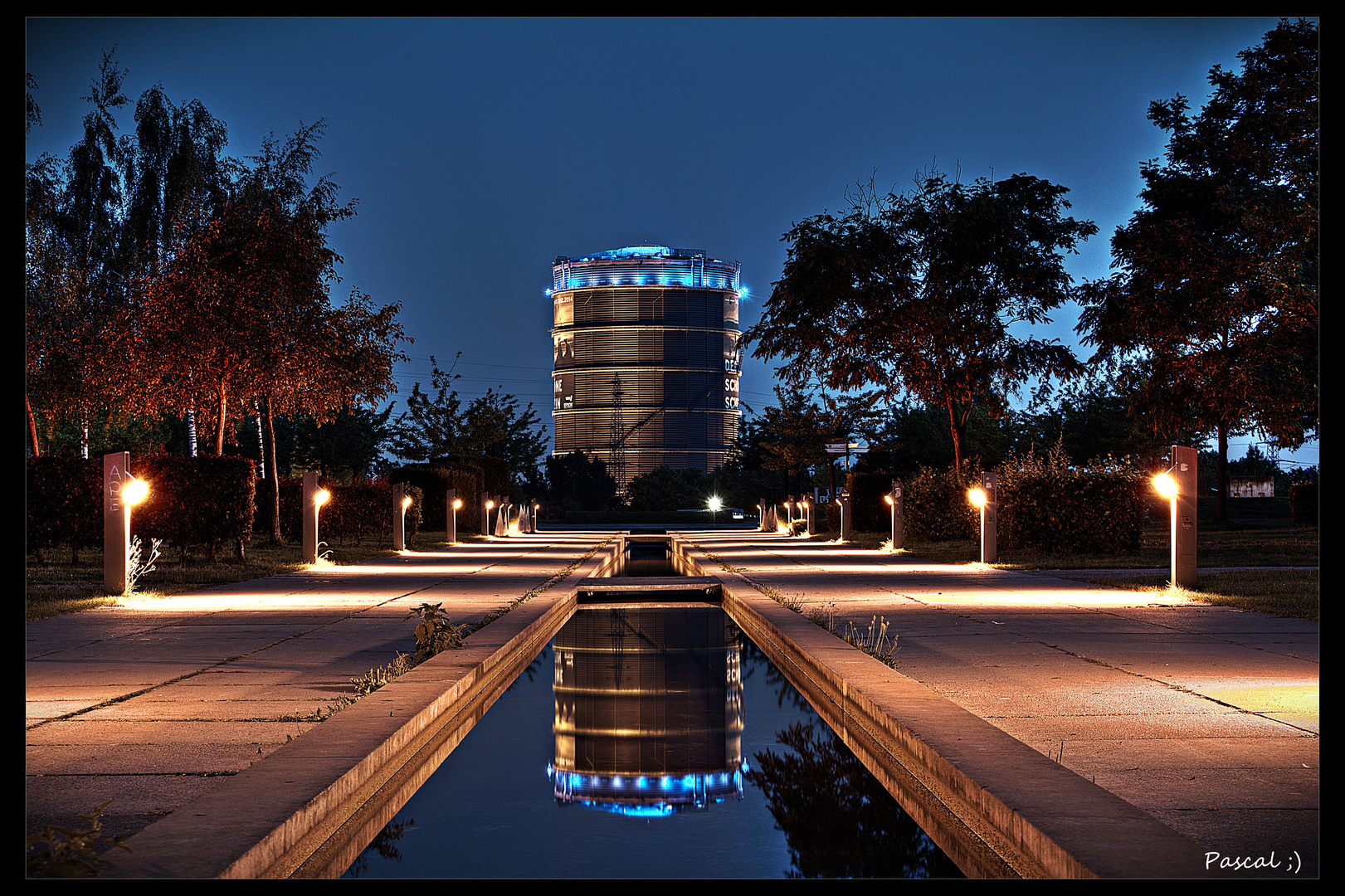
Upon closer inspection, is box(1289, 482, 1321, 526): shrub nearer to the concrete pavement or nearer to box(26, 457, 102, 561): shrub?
the concrete pavement

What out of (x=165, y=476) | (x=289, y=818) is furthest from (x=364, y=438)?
(x=289, y=818)

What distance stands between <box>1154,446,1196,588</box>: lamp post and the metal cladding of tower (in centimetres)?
11355

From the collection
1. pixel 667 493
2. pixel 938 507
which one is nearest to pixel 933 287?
pixel 938 507

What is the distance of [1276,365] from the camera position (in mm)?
26359

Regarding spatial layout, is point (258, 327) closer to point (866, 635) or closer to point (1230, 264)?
point (866, 635)

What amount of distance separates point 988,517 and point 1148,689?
48.9 ft

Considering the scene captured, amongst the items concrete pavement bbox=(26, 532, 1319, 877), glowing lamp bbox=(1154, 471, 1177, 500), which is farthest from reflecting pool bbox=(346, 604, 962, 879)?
glowing lamp bbox=(1154, 471, 1177, 500)

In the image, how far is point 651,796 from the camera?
20.0 ft

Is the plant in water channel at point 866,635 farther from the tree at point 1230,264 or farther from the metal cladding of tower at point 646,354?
the metal cladding of tower at point 646,354

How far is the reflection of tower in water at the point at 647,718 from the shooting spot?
6.25 m

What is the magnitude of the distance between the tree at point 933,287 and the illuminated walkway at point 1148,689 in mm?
15441

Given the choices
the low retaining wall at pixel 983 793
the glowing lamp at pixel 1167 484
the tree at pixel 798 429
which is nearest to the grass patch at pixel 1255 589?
the glowing lamp at pixel 1167 484

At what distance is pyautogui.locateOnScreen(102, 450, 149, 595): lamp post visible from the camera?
15.2m
